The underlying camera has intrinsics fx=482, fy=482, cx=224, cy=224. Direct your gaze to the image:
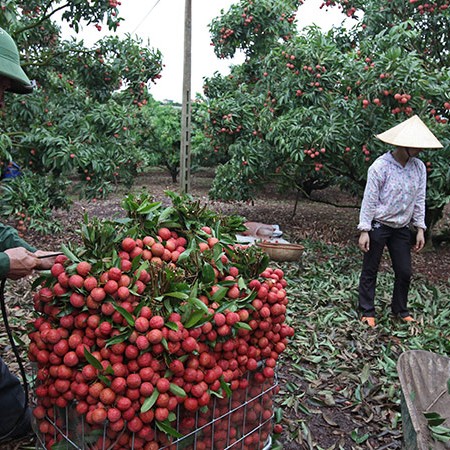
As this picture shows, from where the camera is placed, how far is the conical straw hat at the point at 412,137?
3727 millimetres

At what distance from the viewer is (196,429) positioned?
182cm

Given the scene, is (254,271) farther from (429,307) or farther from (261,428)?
(429,307)

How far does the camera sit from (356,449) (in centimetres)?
256

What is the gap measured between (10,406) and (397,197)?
9.96 ft

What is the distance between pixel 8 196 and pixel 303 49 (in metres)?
4.14

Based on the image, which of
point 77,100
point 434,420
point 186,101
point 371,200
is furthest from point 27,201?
point 434,420

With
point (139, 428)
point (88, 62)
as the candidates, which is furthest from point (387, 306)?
point (88, 62)

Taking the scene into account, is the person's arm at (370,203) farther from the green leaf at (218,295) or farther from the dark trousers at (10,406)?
the dark trousers at (10,406)

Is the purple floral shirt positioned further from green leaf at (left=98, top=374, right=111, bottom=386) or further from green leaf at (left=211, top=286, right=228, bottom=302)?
green leaf at (left=98, top=374, right=111, bottom=386)

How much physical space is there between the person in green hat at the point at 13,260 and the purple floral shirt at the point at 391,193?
2622 millimetres

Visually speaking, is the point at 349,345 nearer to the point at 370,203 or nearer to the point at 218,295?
the point at 370,203

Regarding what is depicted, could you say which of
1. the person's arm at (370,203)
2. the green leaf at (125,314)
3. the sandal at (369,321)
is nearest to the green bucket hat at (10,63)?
the green leaf at (125,314)

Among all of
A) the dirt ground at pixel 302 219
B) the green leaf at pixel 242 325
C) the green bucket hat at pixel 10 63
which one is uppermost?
the green bucket hat at pixel 10 63

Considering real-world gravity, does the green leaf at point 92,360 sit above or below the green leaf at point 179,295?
below
